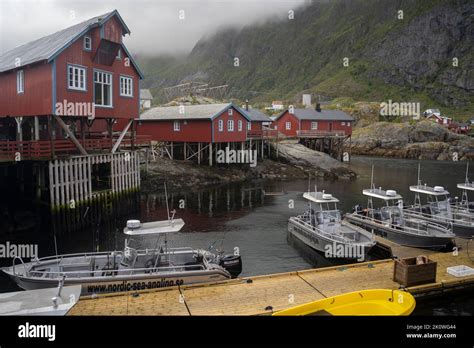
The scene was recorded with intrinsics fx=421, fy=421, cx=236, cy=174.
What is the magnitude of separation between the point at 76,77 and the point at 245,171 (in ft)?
92.0

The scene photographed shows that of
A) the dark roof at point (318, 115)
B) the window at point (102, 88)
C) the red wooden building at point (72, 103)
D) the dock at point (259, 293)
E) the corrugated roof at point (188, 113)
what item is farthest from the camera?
the dark roof at point (318, 115)

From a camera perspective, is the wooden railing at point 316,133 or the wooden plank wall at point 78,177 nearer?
the wooden plank wall at point 78,177

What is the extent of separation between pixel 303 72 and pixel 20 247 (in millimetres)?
169116

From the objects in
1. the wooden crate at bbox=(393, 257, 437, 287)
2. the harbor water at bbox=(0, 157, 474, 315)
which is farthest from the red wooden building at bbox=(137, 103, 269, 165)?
the wooden crate at bbox=(393, 257, 437, 287)

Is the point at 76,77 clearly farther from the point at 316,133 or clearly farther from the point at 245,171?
the point at 316,133

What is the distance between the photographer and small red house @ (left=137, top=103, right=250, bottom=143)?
164 ft

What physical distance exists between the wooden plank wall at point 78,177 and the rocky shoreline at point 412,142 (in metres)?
63.4

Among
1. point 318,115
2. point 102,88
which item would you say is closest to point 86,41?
point 102,88

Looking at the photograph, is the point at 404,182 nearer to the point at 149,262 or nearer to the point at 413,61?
the point at 149,262

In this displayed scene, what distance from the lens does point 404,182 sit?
165 feet

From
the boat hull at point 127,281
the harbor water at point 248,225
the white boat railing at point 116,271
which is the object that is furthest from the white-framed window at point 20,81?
the white boat railing at point 116,271

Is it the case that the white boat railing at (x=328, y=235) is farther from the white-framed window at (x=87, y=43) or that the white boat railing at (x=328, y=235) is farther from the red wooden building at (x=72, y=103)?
the white-framed window at (x=87, y=43)

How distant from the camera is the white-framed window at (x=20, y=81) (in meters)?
28.6
